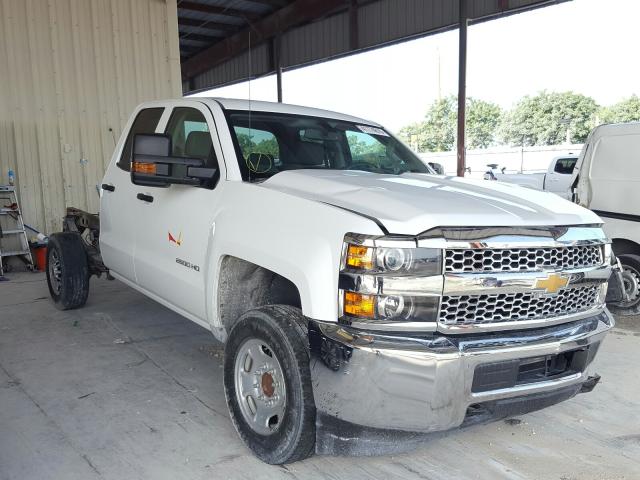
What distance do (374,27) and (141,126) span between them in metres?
11.4

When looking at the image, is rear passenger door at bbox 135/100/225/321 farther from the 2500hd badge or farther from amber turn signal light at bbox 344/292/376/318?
amber turn signal light at bbox 344/292/376/318

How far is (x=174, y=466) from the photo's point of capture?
2.80 meters

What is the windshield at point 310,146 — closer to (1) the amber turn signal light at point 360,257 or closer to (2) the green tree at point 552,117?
(1) the amber turn signal light at point 360,257

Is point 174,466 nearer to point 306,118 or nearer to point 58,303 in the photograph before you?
point 306,118

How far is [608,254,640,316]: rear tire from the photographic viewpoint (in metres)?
5.82

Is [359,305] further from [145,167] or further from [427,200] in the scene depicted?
[145,167]

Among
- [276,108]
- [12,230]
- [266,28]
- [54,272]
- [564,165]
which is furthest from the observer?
[266,28]

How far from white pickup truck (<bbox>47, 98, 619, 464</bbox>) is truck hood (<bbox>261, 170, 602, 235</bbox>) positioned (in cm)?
1

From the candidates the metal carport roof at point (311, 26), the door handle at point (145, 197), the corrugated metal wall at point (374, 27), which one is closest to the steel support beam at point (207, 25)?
the metal carport roof at point (311, 26)

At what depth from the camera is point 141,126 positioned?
15.5ft

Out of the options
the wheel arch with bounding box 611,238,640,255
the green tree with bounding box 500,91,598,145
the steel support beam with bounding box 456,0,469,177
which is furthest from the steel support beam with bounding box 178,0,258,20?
the green tree with bounding box 500,91,598,145

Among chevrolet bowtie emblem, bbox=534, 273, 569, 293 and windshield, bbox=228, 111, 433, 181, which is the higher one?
windshield, bbox=228, 111, 433, 181

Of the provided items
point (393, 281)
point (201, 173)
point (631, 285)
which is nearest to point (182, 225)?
point (201, 173)

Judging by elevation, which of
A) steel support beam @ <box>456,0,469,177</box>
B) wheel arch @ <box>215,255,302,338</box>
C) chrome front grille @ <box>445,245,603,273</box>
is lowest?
wheel arch @ <box>215,255,302,338</box>
